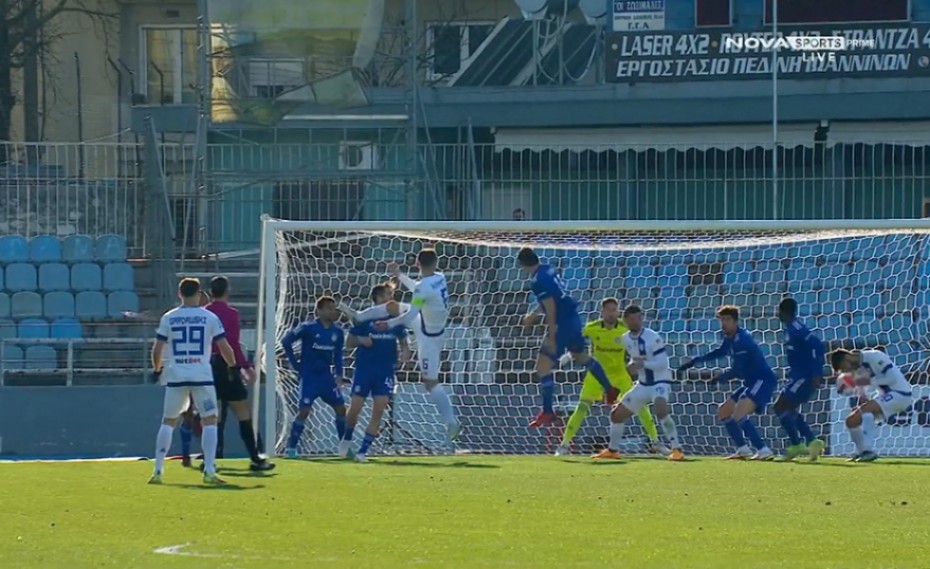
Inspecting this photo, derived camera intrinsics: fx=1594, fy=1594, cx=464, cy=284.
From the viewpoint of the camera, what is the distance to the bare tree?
3108cm

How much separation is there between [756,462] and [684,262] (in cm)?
470

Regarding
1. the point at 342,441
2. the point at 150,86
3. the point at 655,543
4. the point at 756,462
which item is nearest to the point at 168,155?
the point at 150,86

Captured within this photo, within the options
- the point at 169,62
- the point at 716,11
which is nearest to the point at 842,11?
the point at 716,11

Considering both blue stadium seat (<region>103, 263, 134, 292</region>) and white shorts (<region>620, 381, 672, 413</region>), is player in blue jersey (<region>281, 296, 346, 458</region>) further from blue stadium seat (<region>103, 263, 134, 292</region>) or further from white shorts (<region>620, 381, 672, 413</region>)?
blue stadium seat (<region>103, 263, 134, 292</region>)

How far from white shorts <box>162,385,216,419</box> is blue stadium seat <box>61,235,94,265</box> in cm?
1082

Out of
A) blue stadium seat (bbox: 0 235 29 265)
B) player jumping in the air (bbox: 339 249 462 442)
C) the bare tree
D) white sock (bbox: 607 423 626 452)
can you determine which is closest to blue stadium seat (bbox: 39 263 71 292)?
blue stadium seat (bbox: 0 235 29 265)

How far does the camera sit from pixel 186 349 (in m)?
13.1

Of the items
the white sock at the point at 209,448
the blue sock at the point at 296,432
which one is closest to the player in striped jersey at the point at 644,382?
the blue sock at the point at 296,432

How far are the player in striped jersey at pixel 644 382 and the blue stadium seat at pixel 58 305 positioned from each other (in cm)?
1001

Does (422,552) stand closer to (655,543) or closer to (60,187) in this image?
(655,543)

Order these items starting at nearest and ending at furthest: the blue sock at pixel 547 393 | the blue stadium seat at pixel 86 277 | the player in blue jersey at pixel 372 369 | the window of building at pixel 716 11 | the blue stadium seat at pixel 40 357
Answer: the player in blue jersey at pixel 372 369
the blue sock at pixel 547 393
the blue stadium seat at pixel 40 357
the blue stadium seat at pixel 86 277
the window of building at pixel 716 11

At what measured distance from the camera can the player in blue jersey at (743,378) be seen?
16469mm

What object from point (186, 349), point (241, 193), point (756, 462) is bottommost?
point (756, 462)

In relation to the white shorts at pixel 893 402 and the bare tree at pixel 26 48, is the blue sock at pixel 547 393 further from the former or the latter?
the bare tree at pixel 26 48
